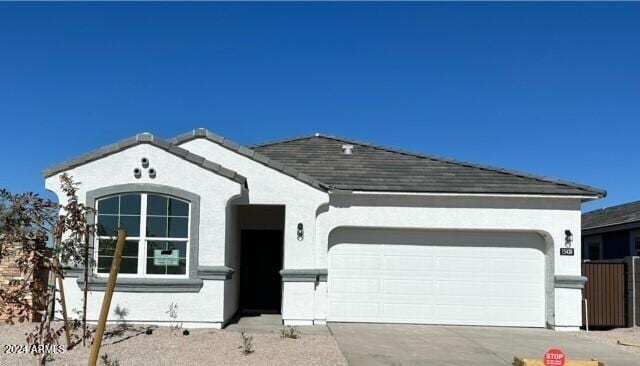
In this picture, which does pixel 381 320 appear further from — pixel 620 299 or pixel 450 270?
pixel 620 299

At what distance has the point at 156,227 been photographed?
12266 mm

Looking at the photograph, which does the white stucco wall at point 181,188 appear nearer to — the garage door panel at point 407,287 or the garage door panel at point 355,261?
the garage door panel at point 355,261

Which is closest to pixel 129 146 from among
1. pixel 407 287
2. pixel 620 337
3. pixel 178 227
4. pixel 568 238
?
pixel 178 227

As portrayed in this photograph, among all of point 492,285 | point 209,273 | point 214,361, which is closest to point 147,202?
point 209,273

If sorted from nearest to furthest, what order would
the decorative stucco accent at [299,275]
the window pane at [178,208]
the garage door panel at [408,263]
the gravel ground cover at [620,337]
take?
the gravel ground cover at [620,337] → the window pane at [178,208] → the decorative stucco accent at [299,275] → the garage door panel at [408,263]

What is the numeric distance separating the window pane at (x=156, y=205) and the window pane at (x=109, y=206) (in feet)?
2.09

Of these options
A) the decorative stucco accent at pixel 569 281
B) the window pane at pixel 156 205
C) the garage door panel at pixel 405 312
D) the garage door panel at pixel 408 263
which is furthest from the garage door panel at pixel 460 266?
the window pane at pixel 156 205

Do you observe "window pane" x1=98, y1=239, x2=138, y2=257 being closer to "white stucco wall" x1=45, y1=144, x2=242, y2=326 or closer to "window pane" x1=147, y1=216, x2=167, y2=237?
"window pane" x1=147, y1=216, x2=167, y2=237

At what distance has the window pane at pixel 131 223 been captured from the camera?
12148 mm

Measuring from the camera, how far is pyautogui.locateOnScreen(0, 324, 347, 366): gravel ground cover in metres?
9.10

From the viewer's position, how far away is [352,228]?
1423cm

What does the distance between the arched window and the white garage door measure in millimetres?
3616

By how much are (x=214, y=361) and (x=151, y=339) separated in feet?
6.70

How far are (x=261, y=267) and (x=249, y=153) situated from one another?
12.1 feet
